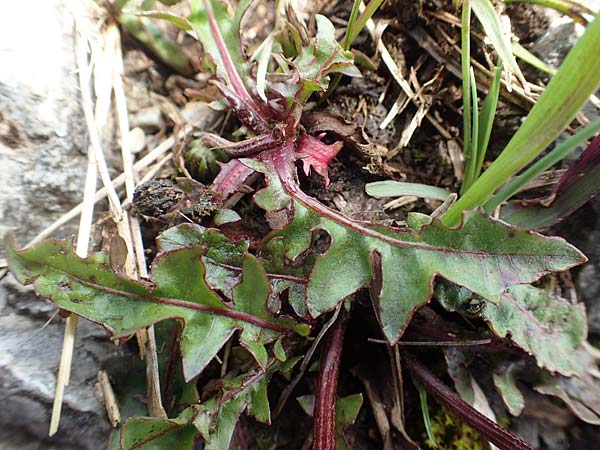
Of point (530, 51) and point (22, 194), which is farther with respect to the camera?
point (530, 51)

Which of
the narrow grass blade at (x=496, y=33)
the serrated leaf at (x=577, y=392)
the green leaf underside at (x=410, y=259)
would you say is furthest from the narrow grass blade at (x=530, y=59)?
the serrated leaf at (x=577, y=392)

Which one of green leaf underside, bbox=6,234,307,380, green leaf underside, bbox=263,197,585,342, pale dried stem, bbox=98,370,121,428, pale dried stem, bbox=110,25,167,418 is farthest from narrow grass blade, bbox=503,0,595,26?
pale dried stem, bbox=98,370,121,428

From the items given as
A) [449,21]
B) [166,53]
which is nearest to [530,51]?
[449,21]

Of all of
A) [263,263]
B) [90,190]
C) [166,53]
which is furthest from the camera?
[166,53]

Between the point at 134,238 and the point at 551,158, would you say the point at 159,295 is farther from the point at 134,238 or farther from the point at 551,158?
the point at 551,158

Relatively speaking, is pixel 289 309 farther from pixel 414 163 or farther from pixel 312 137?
pixel 414 163

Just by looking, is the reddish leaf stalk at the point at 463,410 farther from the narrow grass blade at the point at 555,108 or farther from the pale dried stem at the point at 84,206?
the pale dried stem at the point at 84,206
